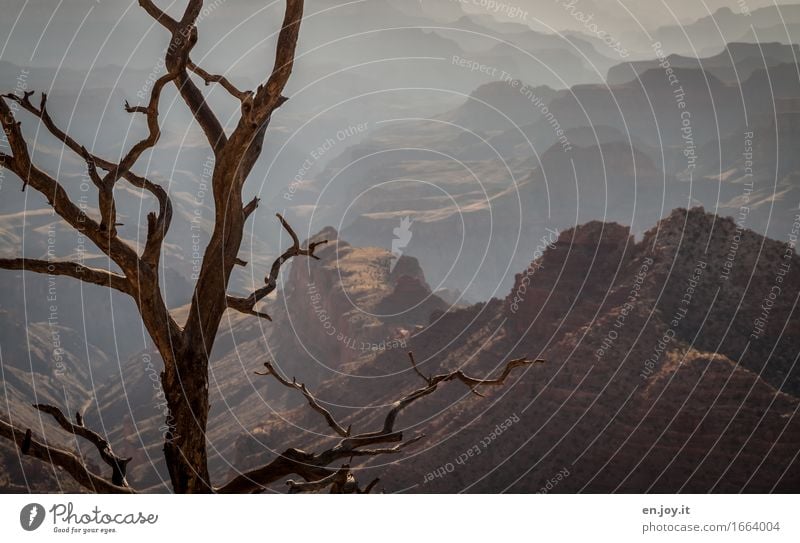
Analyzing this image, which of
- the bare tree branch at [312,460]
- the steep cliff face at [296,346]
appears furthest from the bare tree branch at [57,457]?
the steep cliff face at [296,346]

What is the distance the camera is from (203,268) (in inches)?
338

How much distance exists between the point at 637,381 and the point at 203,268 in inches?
1604

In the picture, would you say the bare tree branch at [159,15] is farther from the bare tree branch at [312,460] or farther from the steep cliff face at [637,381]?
the steep cliff face at [637,381]

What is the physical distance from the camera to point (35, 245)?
12281cm

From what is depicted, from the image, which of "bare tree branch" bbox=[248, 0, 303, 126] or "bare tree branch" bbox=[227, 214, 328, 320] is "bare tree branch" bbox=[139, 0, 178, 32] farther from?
"bare tree branch" bbox=[227, 214, 328, 320]

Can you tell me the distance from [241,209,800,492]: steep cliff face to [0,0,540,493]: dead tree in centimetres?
3401

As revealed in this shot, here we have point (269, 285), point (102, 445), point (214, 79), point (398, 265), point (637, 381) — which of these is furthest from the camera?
point (398, 265)

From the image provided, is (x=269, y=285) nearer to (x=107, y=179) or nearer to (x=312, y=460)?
(x=312, y=460)

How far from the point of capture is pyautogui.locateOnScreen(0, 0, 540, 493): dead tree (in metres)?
7.62

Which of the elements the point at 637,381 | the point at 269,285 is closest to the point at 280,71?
the point at 269,285
